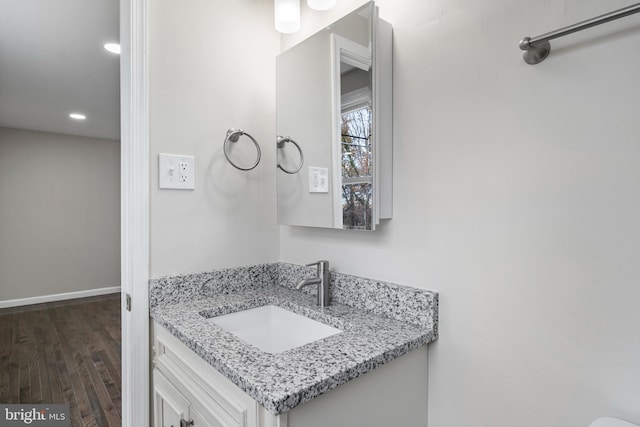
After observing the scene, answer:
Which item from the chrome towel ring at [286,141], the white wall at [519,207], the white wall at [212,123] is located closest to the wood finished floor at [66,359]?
the white wall at [212,123]

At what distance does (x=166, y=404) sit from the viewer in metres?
1.13

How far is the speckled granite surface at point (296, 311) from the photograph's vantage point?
729 mm

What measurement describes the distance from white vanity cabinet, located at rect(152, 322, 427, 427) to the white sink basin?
220 mm

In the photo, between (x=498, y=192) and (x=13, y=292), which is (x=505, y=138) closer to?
(x=498, y=192)

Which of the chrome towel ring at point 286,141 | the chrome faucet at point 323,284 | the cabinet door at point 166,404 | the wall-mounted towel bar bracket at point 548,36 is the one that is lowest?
the cabinet door at point 166,404

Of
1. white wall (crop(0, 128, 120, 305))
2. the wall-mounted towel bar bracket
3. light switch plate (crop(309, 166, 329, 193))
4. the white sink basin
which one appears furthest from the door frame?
white wall (crop(0, 128, 120, 305))

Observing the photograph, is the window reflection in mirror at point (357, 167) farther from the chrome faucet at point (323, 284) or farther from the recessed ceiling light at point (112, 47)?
the recessed ceiling light at point (112, 47)

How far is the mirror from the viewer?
3.63 feet

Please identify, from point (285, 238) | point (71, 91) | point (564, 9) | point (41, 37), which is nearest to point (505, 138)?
point (564, 9)

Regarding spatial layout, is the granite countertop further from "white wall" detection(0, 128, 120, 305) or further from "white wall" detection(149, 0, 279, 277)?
"white wall" detection(0, 128, 120, 305)

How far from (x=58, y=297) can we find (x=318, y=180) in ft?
17.0

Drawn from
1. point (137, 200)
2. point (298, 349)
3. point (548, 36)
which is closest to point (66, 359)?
point (137, 200)

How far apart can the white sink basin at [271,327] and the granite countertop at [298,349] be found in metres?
0.03

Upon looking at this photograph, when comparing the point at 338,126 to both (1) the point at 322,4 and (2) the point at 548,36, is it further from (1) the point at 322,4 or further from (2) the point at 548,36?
(2) the point at 548,36
